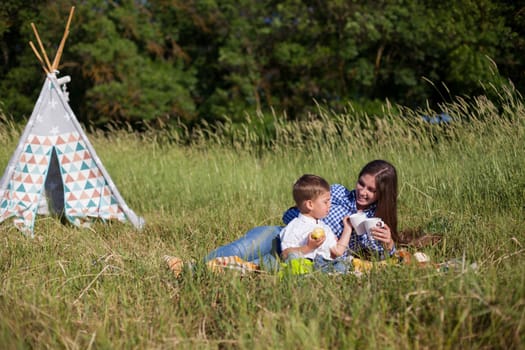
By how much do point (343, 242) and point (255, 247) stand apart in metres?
0.59

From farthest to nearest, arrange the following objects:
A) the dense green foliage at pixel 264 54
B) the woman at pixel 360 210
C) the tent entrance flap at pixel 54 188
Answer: the dense green foliage at pixel 264 54, the tent entrance flap at pixel 54 188, the woman at pixel 360 210

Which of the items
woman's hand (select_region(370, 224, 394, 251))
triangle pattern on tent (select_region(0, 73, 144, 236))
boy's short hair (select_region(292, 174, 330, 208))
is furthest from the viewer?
triangle pattern on tent (select_region(0, 73, 144, 236))

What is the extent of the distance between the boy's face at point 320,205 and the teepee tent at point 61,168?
2226 mm

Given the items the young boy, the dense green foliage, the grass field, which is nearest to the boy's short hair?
the young boy

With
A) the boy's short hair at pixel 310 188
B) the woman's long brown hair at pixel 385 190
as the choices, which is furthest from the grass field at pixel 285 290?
the boy's short hair at pixel 310 188

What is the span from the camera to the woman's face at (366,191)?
390 cm

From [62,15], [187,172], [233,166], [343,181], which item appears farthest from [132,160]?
[62,15]

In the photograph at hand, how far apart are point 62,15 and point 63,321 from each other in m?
13.1

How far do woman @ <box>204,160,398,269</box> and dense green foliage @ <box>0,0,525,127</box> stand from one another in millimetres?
9030

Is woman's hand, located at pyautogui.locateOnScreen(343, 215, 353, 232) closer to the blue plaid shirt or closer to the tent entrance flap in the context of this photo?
the blue plaid shirt

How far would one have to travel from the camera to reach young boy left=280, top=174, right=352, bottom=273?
3637mm

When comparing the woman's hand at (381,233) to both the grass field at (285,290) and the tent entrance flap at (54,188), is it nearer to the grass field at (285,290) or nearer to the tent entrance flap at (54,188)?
the grass field at (285,290)

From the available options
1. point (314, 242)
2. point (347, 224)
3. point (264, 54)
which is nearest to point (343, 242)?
point (347, 224)

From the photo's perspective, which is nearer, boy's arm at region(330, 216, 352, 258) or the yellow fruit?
the yellow fruit
